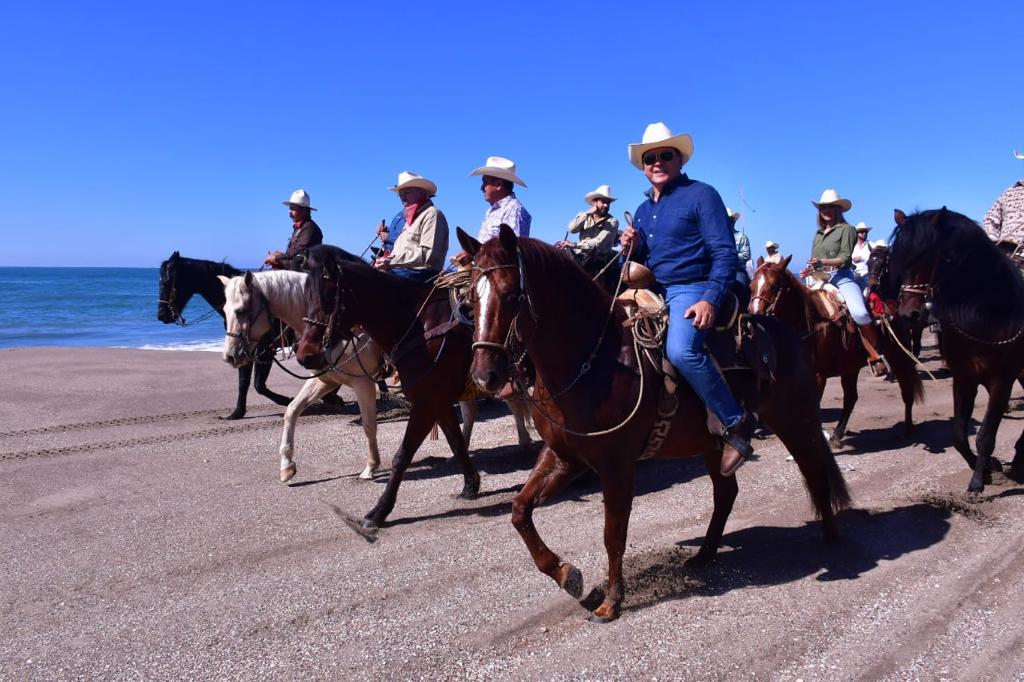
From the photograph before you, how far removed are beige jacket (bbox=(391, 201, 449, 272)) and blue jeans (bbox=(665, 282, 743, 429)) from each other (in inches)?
145

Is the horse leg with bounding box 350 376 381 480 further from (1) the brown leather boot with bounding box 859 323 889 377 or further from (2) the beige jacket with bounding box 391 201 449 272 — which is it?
(1) the brown leather boot with bounding box 859 323 889 377

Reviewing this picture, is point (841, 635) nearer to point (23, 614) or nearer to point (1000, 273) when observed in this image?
point (1000, 273)

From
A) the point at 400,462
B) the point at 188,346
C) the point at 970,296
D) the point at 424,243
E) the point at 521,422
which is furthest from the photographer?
the point at 188,346

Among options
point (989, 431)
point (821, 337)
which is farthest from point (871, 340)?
point (989, 431)

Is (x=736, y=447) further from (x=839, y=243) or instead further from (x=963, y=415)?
(x=839, y=243)

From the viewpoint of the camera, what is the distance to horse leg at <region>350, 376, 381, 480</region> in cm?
773

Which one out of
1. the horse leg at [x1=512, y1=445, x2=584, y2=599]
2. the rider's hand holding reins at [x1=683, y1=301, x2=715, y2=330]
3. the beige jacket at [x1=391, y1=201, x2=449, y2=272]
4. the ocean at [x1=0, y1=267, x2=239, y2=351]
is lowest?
the ocean at [x1=0, y1=267, x2=239, y2=351]

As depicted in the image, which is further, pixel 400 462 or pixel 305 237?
pixel 305 237

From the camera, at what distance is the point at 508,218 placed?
23.1 ft

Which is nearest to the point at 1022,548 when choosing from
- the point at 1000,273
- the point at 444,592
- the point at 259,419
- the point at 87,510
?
the point at 1000,273

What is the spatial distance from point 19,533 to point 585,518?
4.80 m

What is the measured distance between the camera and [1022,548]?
5.17 meters

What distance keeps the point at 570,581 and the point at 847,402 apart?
637 cm

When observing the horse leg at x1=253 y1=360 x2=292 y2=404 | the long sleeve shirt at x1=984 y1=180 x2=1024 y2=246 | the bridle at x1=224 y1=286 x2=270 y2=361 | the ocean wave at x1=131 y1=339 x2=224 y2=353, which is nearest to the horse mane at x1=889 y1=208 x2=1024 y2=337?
the long sleeve shirt at x1=984 y1=180 x2=1024 y2=246
